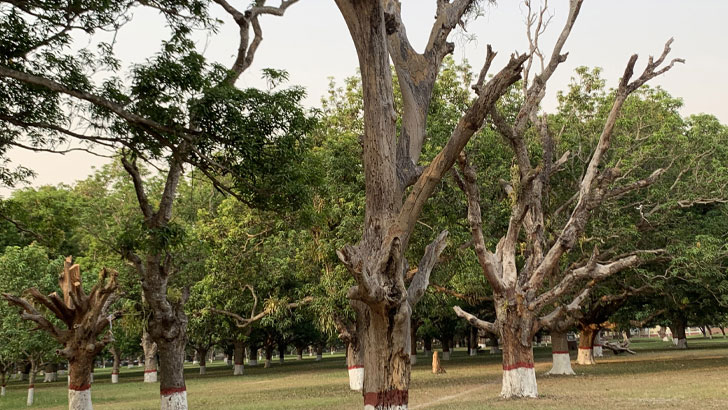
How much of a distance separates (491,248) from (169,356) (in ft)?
54.4

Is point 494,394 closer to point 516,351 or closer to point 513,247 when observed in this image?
point 516,351

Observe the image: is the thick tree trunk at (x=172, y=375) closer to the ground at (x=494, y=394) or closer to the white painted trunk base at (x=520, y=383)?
the ground at (x=494, y=394)

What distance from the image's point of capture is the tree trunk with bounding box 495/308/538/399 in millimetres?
A: 19703

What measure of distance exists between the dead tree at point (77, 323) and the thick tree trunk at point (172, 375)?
2.45m

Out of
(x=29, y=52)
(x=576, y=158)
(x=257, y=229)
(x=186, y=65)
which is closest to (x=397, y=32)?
(x=186, y=65)

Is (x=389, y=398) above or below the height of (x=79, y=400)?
above

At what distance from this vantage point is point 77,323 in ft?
56.5

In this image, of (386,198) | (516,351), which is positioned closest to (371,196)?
(386,198)

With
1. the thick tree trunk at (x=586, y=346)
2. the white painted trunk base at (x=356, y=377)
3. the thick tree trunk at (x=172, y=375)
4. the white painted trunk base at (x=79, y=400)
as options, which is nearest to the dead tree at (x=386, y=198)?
the thick tree trunk at (x=172, y=375)

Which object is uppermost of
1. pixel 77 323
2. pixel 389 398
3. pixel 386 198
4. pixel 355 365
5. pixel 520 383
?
pixel 386 198

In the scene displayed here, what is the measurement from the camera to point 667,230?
29.6 m

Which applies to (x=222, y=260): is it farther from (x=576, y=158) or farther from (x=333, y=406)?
(x=576, y=158)

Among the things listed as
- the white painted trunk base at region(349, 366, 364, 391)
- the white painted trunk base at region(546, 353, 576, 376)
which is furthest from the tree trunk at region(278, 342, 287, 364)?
the white painted trunk base at region(349, 366, 364, 391)

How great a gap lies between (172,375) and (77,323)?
3.36 metres
